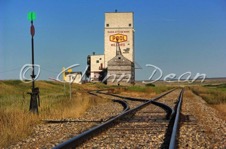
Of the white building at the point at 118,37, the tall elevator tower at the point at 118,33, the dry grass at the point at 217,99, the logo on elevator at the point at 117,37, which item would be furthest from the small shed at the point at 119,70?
the dry grass at the point at 217,99

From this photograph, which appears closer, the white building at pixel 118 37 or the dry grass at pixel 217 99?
the dry grass at pixel 217 99

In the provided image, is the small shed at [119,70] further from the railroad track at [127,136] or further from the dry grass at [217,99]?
the railroad track at [127,136]

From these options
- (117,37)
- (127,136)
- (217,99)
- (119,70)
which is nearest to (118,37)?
(117,37)

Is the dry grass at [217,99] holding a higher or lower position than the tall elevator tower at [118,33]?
lower

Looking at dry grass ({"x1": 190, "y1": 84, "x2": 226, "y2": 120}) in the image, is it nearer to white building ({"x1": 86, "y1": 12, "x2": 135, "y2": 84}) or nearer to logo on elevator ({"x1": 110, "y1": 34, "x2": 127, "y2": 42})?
white building ({"x1": 86, "y1": 12, "x2": 135, "y2": 84})

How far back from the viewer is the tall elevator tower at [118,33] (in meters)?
86.8

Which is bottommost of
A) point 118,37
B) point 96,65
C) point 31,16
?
point 96,65

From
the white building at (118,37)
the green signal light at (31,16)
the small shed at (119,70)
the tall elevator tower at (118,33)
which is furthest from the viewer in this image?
the tall elevator tower at (118,33)

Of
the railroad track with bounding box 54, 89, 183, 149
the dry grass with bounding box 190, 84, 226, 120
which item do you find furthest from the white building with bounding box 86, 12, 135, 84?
the railroad track with bounding box 54, 89, 183, 149

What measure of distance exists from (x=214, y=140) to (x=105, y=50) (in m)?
80.3

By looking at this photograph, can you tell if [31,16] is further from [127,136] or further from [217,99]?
[217,99]

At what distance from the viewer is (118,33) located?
87.0 meters

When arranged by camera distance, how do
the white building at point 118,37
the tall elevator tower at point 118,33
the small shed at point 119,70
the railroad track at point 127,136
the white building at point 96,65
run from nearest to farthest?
1. the railroad track at point 127,136
2. the small shed at point 119,70
3. the white building at point 118,37
4. the tall elevator tower at point 118,33
5. the white building at point 96,65

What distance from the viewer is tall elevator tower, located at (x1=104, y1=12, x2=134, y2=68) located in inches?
3418
